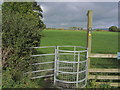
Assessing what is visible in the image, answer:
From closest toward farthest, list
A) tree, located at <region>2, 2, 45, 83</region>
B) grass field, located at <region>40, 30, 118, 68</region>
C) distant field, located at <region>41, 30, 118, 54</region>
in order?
1. tree, located at <region>2, 2, 45, 83</region>
2. grass field, located at <region>40, 30, 118, 68</region>
3. distant field, located at <region>41, 30, 118, 54</region>

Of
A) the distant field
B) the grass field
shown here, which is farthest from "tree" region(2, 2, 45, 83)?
the distant field

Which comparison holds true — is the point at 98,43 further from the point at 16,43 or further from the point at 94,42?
the point at 16,43

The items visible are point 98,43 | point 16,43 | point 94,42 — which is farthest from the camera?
point 94,42

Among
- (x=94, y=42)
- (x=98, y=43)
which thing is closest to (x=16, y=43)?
(x=98, y=43)

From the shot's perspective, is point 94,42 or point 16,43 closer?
point 16,43

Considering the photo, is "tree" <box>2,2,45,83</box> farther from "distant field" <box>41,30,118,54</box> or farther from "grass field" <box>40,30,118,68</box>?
"distant field" <box>41,30,118,54</box>

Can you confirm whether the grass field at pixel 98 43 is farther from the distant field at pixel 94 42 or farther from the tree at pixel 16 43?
the tree at pixel 16 43

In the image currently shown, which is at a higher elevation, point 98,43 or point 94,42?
point 94,42

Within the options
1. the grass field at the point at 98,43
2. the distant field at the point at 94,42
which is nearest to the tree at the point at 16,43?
the grass field at the point at 98,43

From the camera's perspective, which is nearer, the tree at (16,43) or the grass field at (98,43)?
the tree at (16,43)

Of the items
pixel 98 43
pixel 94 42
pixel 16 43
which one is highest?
pixel 16 43

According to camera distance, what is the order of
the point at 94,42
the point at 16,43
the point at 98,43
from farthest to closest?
the point at 94,42 → the point at 98,43 → the point at 16,43

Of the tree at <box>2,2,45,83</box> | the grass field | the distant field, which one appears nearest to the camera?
the tree at <box>2,2,45,83</box>

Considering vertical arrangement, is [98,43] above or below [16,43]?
below
